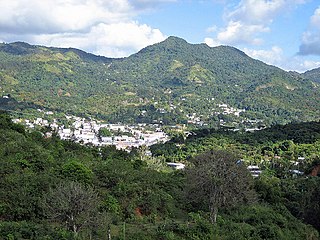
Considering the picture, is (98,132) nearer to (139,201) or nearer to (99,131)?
(99,131)

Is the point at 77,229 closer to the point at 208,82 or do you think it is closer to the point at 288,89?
the point at 288,89

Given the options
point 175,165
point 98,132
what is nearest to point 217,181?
point 175,165

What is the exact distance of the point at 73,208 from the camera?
14.6 m

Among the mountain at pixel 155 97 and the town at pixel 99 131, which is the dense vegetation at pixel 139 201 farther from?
the mountain at pixel 155 97

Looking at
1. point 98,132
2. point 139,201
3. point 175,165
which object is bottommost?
point 175,165

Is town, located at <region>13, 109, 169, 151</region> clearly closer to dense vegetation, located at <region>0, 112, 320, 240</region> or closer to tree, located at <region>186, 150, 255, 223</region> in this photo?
dense vegetation, located at <region>0, 112, 320, 240</region>

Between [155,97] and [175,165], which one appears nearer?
[175,165]

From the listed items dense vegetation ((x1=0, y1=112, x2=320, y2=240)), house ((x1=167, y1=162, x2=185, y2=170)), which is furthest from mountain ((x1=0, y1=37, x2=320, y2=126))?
dense vegetation ((x1=0, y1=112, x2=320, y2=240))

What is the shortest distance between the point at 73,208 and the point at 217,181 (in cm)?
952

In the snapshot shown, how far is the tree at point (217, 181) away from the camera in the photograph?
71.4 ft

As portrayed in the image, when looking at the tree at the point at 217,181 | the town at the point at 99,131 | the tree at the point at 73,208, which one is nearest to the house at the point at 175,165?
the tree at the point at 217,181

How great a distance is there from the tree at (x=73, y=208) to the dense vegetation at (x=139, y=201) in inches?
1.5

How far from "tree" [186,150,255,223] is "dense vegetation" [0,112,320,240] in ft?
0.19

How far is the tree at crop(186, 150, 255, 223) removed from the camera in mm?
21750
